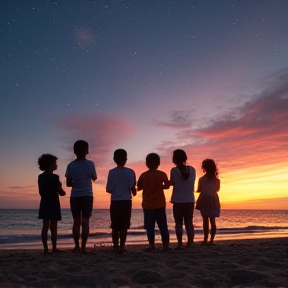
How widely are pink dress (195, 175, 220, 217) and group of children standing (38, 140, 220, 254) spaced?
88 cm

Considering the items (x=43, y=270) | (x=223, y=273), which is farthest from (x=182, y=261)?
(x=43, y=270)

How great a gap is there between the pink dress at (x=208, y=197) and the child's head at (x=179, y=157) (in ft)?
A: 3.95

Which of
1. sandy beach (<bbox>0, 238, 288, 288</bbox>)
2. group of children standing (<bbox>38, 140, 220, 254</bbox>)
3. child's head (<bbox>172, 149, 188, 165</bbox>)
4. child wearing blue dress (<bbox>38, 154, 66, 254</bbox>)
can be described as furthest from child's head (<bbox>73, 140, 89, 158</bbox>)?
sandy beach (<bbox>0, 238, 288, 288</bbox>)

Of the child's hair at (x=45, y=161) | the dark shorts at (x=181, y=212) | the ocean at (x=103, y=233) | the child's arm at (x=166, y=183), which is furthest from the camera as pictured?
the ocean at (x=103, y=233)

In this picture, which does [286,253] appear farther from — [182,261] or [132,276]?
[132,276]

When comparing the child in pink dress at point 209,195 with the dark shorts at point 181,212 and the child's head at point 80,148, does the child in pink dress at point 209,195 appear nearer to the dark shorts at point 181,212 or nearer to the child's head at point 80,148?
the dark shorts at point 181,212

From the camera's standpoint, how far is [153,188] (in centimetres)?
710

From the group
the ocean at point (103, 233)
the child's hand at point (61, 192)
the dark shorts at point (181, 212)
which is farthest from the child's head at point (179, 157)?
the ocean at point (103, 233)

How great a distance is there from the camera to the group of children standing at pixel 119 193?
670 cm

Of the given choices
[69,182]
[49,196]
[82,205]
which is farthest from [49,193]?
[82,205]

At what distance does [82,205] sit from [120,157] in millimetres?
1200

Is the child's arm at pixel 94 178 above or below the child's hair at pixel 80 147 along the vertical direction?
below

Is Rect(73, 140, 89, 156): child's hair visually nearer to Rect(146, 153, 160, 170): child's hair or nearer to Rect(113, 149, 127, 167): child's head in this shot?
Rect(113, 149, 127, 167): child's head

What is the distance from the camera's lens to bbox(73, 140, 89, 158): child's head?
22.3 feet
